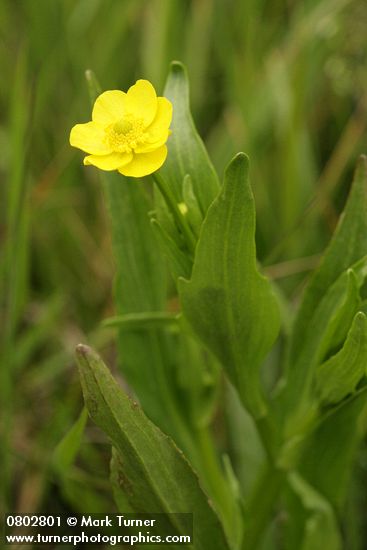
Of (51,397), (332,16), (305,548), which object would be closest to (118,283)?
(305,548)

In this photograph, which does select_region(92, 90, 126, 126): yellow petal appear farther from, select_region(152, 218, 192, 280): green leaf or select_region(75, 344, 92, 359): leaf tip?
select_region(75, 344, 92, 359): leaf tip

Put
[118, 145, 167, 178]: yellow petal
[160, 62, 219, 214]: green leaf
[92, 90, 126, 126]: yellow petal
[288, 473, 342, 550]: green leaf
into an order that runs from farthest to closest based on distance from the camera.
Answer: [288, 473, 342, 550]: green leaf < [160, 62, 219, 214]: green leaf < [92, 90, 126, 126]: yellow petal < [118, 145, 167, 178]: yellow petal

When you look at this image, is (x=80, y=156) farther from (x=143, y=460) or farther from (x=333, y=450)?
(x=143, y=460)

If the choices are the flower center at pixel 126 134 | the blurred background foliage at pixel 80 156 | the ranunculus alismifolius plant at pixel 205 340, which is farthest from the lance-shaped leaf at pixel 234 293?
the blurred background foliage at pixel 80 156

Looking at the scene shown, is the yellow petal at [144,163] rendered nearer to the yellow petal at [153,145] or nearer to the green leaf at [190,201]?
the yellow petal at [153,145]

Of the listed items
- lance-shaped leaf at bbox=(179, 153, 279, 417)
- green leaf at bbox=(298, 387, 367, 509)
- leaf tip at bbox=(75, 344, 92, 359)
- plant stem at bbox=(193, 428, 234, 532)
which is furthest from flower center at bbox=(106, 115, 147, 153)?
plant stem at bbox=(193, 428, 234, 532)

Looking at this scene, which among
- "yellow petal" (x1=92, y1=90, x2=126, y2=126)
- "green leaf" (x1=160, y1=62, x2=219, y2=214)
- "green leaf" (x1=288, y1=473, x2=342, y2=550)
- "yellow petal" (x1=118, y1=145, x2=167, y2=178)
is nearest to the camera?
"yellow petal" (x1=118, y1=145, x2=167, y2=178)
